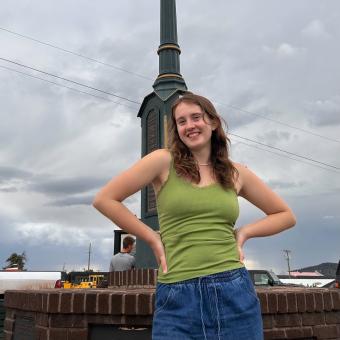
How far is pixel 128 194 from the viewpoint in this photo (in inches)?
69.2

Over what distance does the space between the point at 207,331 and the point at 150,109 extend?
803cm

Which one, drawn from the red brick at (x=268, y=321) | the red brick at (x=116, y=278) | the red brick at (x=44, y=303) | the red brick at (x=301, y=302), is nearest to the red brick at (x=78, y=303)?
the red brick at (x=44, y=303)

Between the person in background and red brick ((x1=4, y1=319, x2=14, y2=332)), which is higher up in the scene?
the person in background

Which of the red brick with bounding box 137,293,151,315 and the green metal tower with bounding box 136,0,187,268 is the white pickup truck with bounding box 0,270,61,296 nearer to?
the green metal tower with bounding box 136,0,187,268

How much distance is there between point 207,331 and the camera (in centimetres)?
154

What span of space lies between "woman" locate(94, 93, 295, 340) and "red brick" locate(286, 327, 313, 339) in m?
1.82

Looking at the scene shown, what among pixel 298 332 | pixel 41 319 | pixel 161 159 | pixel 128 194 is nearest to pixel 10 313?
pixel 41 319

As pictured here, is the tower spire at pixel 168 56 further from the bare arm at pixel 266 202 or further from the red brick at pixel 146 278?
the bare arm at pixel 266 202

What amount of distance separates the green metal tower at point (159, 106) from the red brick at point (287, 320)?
4.91m

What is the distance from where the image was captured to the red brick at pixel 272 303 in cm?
329

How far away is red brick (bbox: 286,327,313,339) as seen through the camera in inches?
133

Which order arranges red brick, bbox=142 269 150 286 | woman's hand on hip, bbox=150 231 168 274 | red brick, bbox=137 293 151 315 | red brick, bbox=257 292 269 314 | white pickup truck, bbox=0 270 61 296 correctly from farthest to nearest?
white pickup truck, bbox=0 270 61 296
red brick, bbox=142 269 150 286
red brick, bbox=257 292 269 314
red brick, bbox=137 293 151 315
woman's hand on hip, bbox=150 231 168 274

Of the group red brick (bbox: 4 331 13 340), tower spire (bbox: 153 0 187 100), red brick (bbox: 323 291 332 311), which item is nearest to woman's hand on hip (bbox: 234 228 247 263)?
red brick (bbox: 323 291 332 311)

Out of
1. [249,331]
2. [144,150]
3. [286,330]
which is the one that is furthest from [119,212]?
[144,150]
